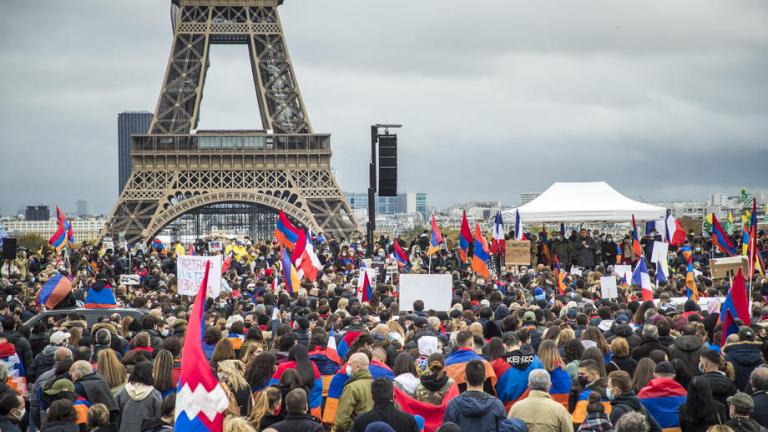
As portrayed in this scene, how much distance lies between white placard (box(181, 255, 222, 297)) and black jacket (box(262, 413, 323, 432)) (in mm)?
10003

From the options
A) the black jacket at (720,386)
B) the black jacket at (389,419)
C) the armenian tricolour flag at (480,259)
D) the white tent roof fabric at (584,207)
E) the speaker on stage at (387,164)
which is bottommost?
the black jacket at (389,419)

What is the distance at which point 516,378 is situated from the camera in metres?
9.70

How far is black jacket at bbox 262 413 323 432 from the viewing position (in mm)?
7637

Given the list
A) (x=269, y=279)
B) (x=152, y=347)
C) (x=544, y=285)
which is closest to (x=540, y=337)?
(x=152, y=347)

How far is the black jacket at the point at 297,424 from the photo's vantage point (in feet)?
25.1

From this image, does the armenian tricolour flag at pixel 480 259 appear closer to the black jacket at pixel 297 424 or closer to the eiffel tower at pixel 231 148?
the black jacket at pixel 297 424

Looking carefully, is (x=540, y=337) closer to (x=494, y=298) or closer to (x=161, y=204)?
(x=494, y=298)

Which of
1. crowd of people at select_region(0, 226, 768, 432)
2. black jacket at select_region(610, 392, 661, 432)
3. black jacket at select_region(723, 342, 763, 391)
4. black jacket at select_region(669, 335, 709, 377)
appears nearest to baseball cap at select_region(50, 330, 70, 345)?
crowd of people at select_region(0, 226, 768, 432)

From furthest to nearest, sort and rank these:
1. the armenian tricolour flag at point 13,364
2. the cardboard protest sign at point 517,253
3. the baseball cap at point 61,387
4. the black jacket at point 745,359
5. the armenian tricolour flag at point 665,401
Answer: the cardboard protest sign at point 517,253
the armenian tricolour flag at point 13,364
the black jacket at point 745,359
the baseball cap at point 61,387
the armenian tricolour flag at point 665,401

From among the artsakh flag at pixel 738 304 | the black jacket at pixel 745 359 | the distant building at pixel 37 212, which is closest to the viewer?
the black jacket at pixel 745 359

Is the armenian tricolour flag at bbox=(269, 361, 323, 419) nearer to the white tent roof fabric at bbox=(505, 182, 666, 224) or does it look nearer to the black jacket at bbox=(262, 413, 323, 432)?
the black jacket at bbox=(262, 413, 323, 432)

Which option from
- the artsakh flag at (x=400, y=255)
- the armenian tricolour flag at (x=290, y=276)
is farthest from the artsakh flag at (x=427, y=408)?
the artsakh flag at (x=400, y=255)

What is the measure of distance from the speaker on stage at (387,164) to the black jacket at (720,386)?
1660cm

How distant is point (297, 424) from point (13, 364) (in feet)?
18.0
